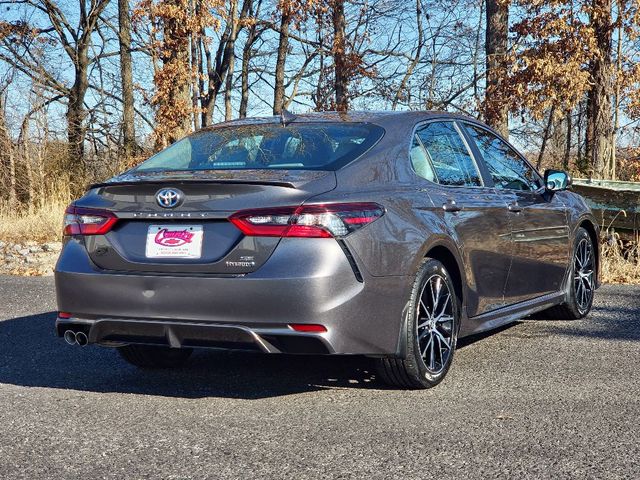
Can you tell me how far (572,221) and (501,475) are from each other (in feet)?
13.1

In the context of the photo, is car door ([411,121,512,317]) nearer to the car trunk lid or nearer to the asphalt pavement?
the asphalt pavement

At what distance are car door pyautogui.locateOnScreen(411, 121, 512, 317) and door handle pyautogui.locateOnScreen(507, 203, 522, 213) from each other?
9 centimetres

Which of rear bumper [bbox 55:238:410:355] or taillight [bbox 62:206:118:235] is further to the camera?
taillight [bbox 62:206:118:235]

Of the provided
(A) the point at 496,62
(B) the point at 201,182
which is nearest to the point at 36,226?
(A) the point at 496,62

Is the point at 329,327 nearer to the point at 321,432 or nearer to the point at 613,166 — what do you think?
the point at 321,432

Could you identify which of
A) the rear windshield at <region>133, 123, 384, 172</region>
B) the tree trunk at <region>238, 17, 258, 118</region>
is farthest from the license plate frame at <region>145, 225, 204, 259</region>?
the tree trunk at <region>238, 17, 258, 118</region>

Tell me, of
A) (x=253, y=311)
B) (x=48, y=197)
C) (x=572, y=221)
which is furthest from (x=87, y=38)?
(x=253, y=311)

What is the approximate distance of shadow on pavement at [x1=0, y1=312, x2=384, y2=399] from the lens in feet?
16.3

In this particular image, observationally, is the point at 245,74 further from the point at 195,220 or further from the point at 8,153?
the point at 195,220

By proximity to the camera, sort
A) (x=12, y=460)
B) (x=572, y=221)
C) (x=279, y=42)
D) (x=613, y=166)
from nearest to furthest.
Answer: (x=12, y=460)
(x=572, y=221)
(x=613, y=166)
(x=279, y=42)

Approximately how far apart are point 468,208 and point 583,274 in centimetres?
248

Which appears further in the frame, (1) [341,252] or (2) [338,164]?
(2) [338,164]

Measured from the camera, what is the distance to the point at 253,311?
4145 mm

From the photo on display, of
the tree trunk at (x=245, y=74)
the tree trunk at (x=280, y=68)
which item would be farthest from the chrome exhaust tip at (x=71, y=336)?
the tree trunk at (x=245, y=74)
